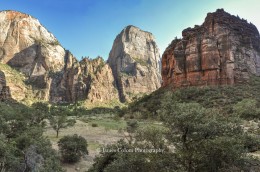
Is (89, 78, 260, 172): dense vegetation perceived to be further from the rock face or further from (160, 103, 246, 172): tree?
the rock face

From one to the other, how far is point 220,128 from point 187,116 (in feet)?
7.65

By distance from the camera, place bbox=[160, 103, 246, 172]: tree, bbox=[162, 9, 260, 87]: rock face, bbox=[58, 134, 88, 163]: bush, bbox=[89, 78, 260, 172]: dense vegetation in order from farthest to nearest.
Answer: bbox=[162, 9, 260, 87]: rock face
bbox=[58, 134, 88, 163]: bush
bbox=[89, 78, 260, 172]: dense vegetation
bbox=[160, 103, 246, 172]: tree

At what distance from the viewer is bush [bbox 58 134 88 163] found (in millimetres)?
25078

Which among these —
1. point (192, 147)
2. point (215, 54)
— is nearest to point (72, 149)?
point (192, 147)

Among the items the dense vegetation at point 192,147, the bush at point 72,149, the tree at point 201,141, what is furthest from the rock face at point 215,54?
the tree at point 201,141

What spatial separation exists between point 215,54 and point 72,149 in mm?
66513

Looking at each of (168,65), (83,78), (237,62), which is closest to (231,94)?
(237,62)

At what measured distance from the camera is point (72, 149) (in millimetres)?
25797

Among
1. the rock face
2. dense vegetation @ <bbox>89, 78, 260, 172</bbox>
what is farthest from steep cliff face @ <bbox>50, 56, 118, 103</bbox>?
dense vegetation @ <bbox>89, 78, 260, 172</bbox>

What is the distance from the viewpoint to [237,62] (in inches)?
3191

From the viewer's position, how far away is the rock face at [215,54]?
8019 centimetres

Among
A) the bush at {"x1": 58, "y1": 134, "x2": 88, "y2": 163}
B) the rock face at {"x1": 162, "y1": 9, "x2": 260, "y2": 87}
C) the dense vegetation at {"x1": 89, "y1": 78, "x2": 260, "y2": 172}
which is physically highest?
the rock face at {"x1": 162, "y1": 9, "x2": 260, "y2": 87}

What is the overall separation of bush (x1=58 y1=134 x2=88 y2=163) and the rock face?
201 ft

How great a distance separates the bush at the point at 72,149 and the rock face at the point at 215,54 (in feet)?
201
